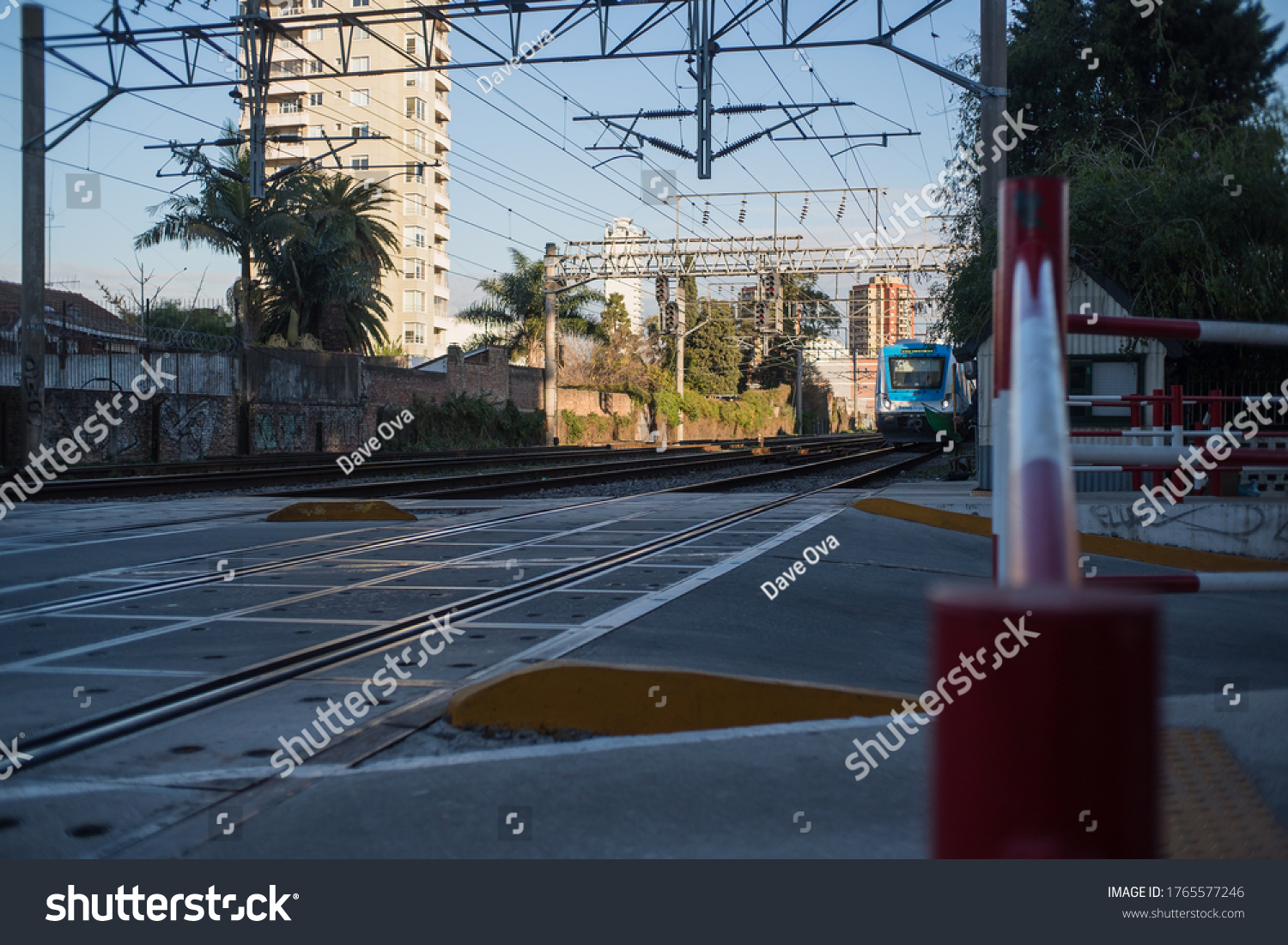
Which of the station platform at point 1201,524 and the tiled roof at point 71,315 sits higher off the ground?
the tiled roof at point 71,315

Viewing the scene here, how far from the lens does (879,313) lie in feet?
199

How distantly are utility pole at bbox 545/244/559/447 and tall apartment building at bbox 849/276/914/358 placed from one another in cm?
1351

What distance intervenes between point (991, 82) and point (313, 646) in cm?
1328

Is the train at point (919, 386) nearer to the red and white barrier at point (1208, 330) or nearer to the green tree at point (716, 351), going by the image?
the red and white barrier at point (1208, 330)

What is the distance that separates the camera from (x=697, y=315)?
76125 millimetres

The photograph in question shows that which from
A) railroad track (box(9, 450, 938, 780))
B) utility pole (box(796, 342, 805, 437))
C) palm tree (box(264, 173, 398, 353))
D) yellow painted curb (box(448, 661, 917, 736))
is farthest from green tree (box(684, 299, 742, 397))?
yellow painted curb (box(448, 661, 917, 736))

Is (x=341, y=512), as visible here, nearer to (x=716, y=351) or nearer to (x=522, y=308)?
(x=522, y=308)

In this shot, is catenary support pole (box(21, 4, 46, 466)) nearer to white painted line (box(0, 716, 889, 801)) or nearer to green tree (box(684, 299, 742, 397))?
white painted line (box(0, 716, 889, 801))

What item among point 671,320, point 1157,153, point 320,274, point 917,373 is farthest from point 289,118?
point 1157,153

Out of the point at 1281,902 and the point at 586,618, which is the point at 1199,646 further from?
the point at 1281,902

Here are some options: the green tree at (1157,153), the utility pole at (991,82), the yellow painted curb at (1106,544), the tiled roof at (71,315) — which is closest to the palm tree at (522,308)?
the tiled roof at (71,315)

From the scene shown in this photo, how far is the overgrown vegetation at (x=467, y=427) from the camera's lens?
3909 centimetres

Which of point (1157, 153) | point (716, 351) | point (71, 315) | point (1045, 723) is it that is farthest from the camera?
point (716, 351)

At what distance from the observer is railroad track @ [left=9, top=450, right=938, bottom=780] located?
3400 millimetres
